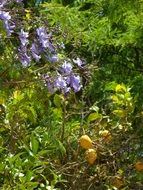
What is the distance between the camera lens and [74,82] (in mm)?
2592

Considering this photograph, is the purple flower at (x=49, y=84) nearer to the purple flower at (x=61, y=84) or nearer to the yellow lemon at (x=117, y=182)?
the purple flower at (x=61, y=84)

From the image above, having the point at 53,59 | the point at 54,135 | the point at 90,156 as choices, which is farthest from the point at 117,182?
the point at 53,59

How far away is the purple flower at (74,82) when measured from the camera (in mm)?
2576

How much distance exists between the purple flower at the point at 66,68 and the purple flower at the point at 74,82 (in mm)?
35

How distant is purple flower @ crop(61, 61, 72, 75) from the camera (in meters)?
2.55

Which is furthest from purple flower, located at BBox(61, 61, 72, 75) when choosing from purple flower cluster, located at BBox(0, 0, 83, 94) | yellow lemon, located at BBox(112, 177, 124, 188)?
yellow lemon, located at BBox(112, 177, 124, 188)

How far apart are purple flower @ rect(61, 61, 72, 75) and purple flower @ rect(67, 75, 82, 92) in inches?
1.4

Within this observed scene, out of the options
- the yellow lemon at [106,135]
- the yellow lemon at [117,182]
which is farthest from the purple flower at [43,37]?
the yellow lemon at [117,182]

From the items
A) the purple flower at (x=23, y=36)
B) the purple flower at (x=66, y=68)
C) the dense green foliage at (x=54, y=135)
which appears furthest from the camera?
the purple flower at (x=66, y=68)

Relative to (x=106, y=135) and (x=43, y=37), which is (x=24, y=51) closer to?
(x=43, y=37)

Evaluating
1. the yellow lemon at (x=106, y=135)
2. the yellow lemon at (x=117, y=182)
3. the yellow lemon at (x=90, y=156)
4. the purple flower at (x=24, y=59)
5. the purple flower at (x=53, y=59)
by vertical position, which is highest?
the purple flower at (x=24, y=59)

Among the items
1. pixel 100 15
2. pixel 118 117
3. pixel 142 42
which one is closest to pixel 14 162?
pixel 118 117

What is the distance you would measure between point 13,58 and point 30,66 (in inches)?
5.7

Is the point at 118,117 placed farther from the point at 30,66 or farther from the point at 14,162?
the point at 14,162
